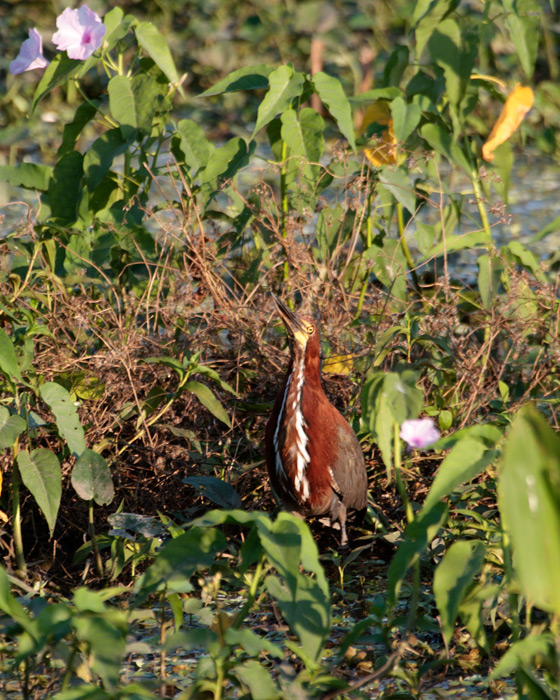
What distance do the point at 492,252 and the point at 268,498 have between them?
1138 millimetres

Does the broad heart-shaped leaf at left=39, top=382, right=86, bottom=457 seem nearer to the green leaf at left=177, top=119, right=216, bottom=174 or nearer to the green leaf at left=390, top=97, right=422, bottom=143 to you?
the green leaf at left=177, top=119, right=216, bottom=174

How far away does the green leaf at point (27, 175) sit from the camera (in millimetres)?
3166

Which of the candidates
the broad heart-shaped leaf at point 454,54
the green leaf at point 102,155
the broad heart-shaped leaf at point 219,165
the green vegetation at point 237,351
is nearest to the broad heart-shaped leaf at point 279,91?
the green vegetation at point 237,351

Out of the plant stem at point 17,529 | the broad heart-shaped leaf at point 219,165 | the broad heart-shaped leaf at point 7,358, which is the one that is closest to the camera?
the broad heart-shaped leaf at point 7,358

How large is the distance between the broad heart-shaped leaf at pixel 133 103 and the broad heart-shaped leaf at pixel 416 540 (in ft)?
5.63

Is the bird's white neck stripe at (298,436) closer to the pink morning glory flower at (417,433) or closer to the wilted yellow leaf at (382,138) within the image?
the wilted yellow leaf at (382,138)

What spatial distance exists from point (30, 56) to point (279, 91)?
0.82 meters

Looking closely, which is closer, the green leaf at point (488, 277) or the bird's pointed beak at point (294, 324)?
the bird's pointed beak at point (294, 324)

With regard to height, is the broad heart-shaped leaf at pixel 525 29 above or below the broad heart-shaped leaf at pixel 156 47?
below

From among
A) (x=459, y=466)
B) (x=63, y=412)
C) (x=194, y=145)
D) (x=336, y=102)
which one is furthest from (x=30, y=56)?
(x=459, y=466)

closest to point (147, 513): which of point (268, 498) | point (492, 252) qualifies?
point (268, 498)

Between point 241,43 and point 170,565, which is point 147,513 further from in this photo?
point 241,43

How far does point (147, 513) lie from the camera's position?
2.95 metres

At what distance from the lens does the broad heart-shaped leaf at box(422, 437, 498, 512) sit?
5.76ft
